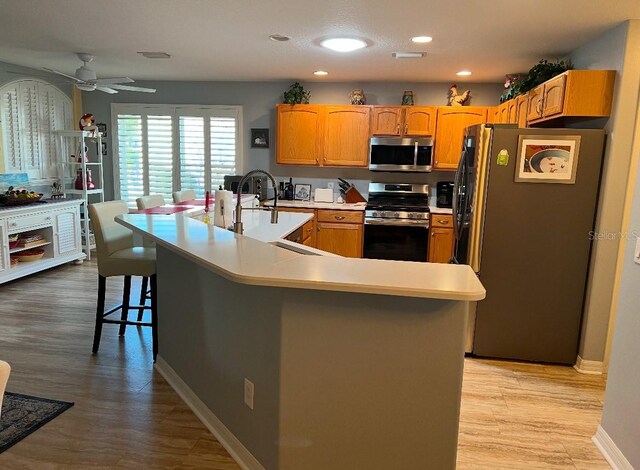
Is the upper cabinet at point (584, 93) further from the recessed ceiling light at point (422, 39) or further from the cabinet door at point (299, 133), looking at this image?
the cabinet door at point (299, 133)

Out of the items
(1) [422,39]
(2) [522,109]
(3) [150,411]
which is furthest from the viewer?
(2) [522,109]

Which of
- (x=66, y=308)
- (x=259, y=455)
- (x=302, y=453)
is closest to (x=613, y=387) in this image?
(x=302, y=453)

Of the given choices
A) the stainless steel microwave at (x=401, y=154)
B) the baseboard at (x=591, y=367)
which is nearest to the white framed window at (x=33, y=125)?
the stainless steel microwave at (x=401, y=154)

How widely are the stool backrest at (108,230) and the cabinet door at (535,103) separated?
3.38 metres

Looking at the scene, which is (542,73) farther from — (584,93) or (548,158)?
(548,158)

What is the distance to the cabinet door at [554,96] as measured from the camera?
10.9 ft

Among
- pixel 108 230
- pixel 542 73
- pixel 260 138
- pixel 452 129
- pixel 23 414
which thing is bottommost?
pixel 23 414

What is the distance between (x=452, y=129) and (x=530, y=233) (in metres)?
2.59

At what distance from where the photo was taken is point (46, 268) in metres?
5.43

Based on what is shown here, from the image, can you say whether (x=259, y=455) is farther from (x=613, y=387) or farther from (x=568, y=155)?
(x=568, y=155)

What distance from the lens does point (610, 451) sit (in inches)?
90.5

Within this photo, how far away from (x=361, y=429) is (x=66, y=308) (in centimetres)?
355

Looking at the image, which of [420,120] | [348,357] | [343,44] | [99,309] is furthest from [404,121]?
[348,357]

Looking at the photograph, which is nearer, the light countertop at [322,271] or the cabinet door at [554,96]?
the light countertop at [322,271]
